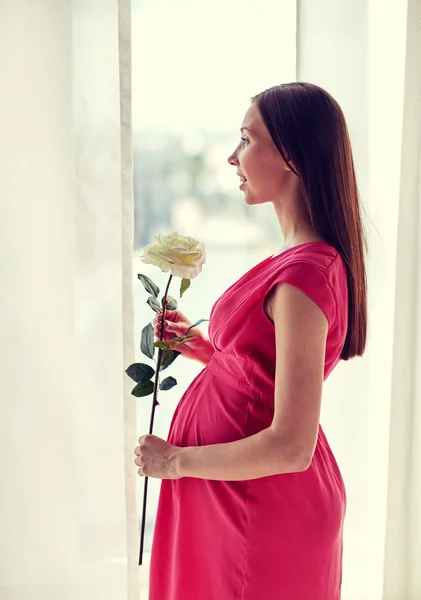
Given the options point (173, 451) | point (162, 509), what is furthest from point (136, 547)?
point (173, 451)

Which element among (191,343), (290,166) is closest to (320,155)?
(290,166)

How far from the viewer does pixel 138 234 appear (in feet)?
6.04

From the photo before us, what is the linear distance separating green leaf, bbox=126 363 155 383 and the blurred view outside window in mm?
534

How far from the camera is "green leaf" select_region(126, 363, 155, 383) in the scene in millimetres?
1271

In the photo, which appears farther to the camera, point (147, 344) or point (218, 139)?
point (218, 139)

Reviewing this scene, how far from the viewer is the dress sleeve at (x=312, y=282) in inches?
40.9

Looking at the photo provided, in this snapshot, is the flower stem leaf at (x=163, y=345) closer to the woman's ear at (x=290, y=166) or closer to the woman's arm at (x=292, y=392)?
the woman's arm at (x=292, y=392)

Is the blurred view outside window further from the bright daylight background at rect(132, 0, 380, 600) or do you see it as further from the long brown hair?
the long brown hair

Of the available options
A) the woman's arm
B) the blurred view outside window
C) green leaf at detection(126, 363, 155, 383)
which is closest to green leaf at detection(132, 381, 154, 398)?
green leaf at detection(126, 363, 155, 383)

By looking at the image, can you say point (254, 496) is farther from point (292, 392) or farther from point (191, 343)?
point (191, 343)

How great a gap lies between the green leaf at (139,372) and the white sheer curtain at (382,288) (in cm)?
70

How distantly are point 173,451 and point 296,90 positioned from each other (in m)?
0.69

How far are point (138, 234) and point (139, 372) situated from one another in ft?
2.15

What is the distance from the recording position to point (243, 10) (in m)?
1.74
